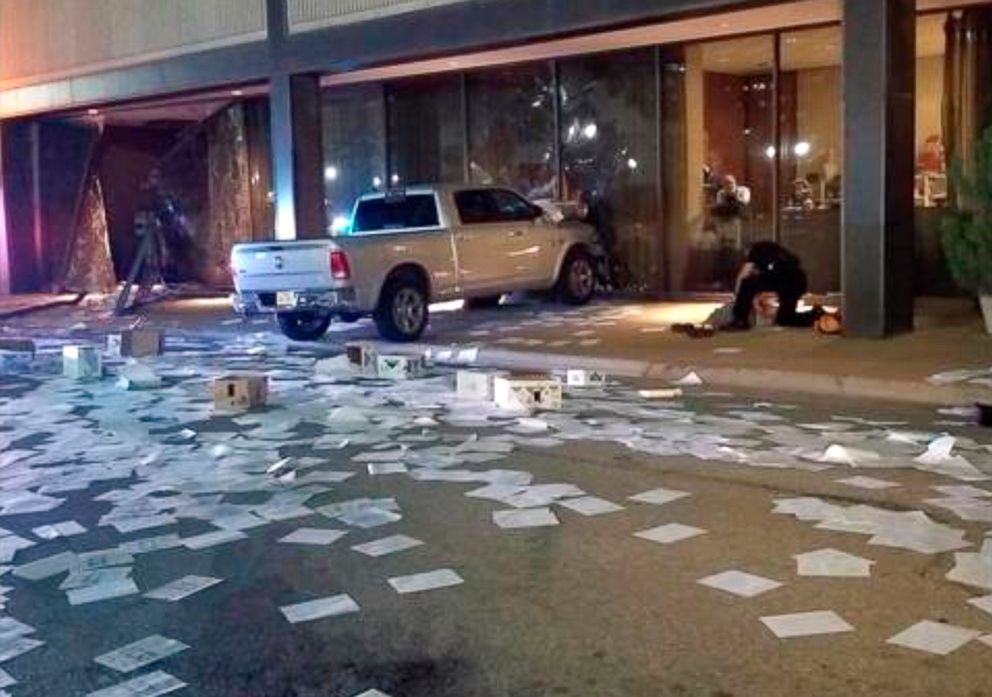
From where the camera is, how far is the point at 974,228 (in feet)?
46.6

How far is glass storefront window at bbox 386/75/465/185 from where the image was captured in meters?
23.2

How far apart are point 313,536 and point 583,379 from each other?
20.0 feet

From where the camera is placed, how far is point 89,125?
93.6 ft

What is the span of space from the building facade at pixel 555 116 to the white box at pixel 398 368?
5045 mm

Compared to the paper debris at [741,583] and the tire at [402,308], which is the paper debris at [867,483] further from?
the tire at [402,308]

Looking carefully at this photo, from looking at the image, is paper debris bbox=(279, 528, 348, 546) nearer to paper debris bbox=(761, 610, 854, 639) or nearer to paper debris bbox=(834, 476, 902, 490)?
paper debris bbox=(761, 610, 854, 639)

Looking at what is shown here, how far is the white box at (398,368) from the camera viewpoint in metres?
13.6

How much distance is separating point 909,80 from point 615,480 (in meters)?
8.38

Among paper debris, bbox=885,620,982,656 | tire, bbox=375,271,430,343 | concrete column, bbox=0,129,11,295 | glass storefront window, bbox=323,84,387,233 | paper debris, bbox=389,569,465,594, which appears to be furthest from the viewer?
concrete column, bbox=0,129,11,295

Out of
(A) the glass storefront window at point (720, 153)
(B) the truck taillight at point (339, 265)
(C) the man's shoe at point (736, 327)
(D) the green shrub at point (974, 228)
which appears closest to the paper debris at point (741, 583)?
(D) the green shrub at point (974, 228)

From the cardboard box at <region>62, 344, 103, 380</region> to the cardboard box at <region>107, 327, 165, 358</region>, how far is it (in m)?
1.78

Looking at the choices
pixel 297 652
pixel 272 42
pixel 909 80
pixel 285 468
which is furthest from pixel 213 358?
pixel 297 652

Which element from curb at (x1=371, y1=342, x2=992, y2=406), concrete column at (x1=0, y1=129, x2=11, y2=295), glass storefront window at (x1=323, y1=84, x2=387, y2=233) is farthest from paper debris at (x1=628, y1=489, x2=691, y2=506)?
concrete column at (x1=0, y1=129, x2=11, y2=295)

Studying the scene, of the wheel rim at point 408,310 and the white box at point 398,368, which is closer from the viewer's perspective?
the white box at point 398,368
